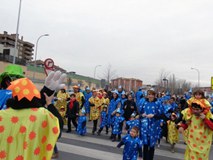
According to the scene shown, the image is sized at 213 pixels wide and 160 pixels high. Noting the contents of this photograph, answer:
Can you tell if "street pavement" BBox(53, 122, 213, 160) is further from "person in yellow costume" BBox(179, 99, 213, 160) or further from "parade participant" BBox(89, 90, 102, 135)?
"person in yellow costume" BBox(179, 99, 213, 160)

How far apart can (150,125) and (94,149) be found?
2.60 metres

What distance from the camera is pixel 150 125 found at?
6.18 metres

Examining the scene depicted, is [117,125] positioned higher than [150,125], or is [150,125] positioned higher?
[150,125]

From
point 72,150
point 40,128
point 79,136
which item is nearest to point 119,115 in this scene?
point 79,136

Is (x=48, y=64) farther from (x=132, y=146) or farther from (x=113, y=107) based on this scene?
(x=132, y=146)

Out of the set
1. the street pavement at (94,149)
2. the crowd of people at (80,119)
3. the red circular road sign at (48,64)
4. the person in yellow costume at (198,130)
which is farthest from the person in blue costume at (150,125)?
the red circular road sign at (48,64)

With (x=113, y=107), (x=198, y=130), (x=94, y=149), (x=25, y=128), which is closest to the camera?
(x=25, y=128)

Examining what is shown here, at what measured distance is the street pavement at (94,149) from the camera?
23.9 ft

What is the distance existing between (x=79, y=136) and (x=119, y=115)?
1.66m

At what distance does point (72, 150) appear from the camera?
308 inches

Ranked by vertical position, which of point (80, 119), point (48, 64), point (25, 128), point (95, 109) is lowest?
point (80, 119)

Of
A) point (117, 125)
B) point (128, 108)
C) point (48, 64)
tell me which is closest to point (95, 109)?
point (128, 108)

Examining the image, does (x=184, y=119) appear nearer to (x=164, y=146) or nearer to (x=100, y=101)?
(x=164, y=146)

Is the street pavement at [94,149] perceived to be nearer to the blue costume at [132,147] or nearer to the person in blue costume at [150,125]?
the blue costume at [132,147]
